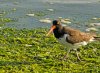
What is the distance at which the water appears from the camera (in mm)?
12719

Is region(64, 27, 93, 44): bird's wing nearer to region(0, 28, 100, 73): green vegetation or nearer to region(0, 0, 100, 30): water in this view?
region(0, 28, 100, 73): green vegetation

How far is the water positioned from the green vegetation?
71.0 inches

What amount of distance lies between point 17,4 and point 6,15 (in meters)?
2.44

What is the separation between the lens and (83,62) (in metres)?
8.51

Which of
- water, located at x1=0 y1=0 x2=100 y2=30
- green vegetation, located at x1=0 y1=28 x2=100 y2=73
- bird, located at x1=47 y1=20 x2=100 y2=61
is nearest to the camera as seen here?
green vegetation, located at x1=0 y1=28 x2=100 y2=73

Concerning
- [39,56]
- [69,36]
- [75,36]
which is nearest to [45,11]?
[39,56]

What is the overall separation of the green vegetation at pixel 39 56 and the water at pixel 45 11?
1803 mm

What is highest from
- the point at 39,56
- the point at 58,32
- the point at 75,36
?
the point at 58,32

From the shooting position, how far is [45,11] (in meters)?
14.9

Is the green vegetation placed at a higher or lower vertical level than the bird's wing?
lower

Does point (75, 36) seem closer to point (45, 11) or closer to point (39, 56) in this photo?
point (39, 56)

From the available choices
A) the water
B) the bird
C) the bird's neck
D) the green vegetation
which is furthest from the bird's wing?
the water

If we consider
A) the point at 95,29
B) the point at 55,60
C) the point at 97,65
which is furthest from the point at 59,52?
the point at 95,29

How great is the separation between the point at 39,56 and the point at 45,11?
6337mm
